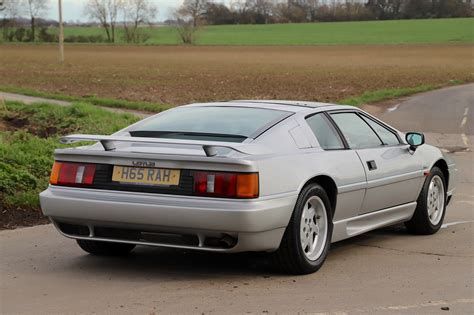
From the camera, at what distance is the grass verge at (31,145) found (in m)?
8.88

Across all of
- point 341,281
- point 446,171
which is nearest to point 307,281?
point 341,281

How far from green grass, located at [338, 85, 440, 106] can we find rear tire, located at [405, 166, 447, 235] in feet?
62.5

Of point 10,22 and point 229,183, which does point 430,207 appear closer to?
point 229,183

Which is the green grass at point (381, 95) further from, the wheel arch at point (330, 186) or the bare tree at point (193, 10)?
the bare tree at point (193, 10)

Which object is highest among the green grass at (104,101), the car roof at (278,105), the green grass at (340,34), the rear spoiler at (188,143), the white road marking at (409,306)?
the car roof at (278,105)

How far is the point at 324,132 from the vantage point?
6.97m

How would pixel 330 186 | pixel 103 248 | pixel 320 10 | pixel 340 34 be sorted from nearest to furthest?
pixel 330 186
pixel 103 248
pixel 340 34
pixel 320 10

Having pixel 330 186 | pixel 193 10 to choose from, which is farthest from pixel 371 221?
pixel 193 10

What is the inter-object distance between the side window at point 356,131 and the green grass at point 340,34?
313 ft

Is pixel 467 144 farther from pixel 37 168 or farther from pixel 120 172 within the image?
pixel 120 172

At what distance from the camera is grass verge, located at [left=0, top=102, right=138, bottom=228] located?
8.88 meters

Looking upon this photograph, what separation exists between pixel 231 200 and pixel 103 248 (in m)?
1.58

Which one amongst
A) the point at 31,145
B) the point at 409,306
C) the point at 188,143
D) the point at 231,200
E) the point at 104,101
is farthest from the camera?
the point at 104,101

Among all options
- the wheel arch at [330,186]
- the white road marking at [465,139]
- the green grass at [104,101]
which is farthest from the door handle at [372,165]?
the green grass at [104,101]
